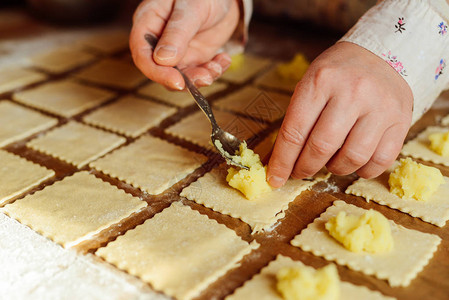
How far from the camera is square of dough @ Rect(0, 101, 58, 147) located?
6.05ft

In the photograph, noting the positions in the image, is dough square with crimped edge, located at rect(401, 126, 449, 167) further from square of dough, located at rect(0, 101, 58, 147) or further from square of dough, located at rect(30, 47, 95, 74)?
square of dough, located at rect(30, 47, 95, 74)

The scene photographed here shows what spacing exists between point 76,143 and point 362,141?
1.15m

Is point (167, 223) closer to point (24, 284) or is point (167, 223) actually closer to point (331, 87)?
point (24, 284)

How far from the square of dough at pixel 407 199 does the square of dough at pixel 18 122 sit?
134 centimetres

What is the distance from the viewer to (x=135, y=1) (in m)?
3.55

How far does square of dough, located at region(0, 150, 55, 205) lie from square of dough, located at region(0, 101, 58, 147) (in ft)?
0.51

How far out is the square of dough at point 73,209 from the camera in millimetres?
1292

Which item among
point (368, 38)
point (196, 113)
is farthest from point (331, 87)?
point (196, 113)

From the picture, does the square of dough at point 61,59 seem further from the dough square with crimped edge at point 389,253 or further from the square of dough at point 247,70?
the dough square with crimped edge at point 389,253

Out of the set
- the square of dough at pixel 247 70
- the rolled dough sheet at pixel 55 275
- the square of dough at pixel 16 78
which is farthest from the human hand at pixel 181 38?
the square of dough at pixel 16 78

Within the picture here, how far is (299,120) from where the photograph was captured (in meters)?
1.22

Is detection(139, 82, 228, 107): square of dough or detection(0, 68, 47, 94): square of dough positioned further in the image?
detection(0, 68, 47, 94): square of dough

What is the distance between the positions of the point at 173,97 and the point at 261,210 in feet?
3.30

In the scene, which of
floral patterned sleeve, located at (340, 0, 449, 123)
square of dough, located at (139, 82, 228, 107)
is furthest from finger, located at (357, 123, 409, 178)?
square of dough, located at (139, 82, 228, 107)
